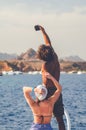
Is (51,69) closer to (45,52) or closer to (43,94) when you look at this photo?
(45,52)

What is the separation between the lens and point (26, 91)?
9.13 m

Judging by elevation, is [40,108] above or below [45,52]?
below

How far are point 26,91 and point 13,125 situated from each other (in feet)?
86.6

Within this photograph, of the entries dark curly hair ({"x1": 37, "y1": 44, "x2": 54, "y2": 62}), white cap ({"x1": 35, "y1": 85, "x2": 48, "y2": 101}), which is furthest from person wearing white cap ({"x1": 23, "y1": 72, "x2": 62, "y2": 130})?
dark curly hair ({"x1": 37, "y1": 44, "x2": 54, "y2": 62})

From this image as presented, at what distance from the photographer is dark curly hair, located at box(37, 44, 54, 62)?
951 centimetres

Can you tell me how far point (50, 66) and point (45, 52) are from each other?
44 cm

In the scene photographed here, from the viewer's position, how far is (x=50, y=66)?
988 centimetres

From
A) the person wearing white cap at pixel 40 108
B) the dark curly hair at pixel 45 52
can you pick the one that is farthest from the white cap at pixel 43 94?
the dark curly hair at pixel 45 52

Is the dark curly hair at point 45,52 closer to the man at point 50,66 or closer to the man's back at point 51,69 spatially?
the man at point 50,66

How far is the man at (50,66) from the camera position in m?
9.58

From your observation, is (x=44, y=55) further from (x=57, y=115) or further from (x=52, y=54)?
(x=57, y=115)

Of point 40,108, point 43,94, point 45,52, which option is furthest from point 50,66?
point 40,108

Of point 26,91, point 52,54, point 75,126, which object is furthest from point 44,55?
point 75,126

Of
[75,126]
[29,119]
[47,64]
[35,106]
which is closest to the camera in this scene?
[35,106]
